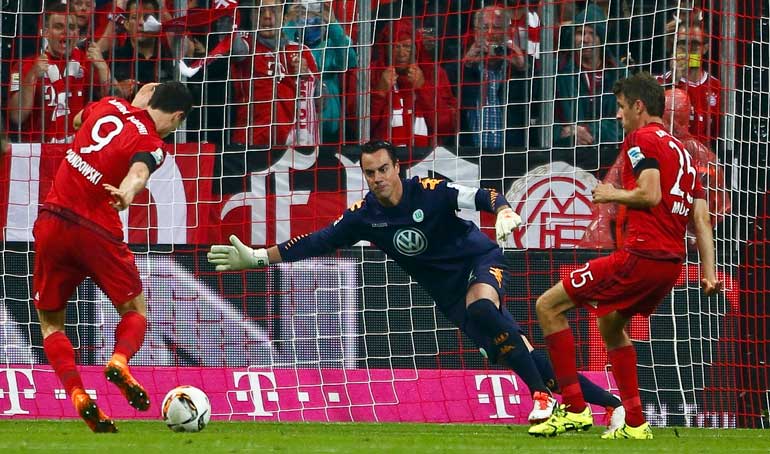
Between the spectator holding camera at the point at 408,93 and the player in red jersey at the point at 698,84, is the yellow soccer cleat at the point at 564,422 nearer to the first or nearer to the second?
the player in red jersey at the point at 698,84

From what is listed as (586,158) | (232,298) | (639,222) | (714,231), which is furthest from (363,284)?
(639,222)

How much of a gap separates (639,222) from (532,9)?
152 inches

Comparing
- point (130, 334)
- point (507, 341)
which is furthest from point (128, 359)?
point (507, 341)

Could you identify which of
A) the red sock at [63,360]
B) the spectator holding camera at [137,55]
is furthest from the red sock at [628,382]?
the spectator holding camera at [137,55]

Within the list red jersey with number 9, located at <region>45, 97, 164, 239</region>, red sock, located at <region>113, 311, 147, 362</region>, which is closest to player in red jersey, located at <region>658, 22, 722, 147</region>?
red jersey with number 9, located at <region>45, 97, 164, 239</region>

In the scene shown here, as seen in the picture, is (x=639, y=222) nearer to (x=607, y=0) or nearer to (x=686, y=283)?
(x=686, y=283)

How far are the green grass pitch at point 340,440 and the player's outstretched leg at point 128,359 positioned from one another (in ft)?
0.66

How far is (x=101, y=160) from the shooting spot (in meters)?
8.21

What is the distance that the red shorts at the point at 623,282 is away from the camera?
802cm

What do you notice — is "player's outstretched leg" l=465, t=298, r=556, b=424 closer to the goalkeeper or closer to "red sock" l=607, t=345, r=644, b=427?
the goalkeeper

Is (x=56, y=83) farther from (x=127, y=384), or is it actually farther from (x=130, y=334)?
(x=127, y=384)

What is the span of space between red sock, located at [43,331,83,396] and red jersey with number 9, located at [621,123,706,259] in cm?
316

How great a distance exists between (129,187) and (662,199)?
2.88 m

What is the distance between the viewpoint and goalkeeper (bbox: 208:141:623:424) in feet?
29.7
